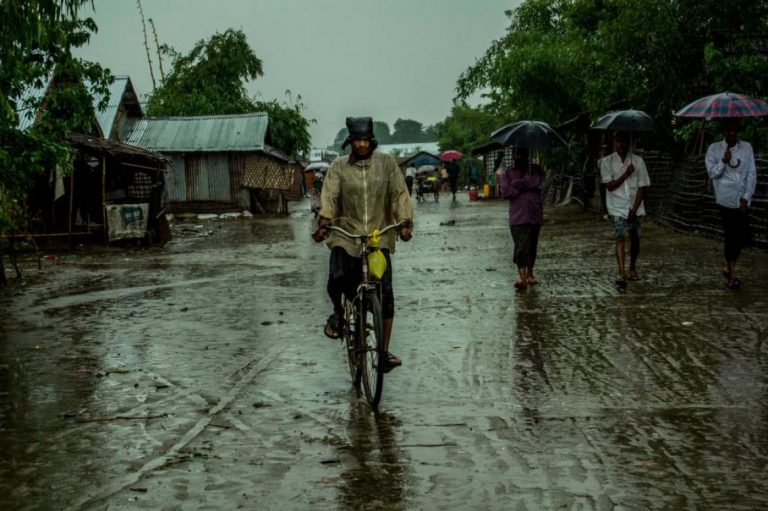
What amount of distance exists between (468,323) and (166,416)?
399 cm

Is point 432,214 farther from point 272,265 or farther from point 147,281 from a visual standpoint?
point 147,281

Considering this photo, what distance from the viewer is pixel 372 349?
6125 mm

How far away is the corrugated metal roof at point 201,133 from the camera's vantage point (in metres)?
38.9

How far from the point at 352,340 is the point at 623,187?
5470 mm

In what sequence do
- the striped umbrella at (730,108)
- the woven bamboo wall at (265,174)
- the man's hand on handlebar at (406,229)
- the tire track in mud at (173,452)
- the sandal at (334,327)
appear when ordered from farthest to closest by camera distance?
the woven bamboo wall at (265,174) → the striped umbrella at (730,108) → the sandal at (334,327) → the man's hand on handlebar at (406,229) → the tire track in mud at (173,452)

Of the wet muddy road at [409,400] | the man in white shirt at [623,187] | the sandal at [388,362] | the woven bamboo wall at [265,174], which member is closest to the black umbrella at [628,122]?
the man in white shirt at [623,187]

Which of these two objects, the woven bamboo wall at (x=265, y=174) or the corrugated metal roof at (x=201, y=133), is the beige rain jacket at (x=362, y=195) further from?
the woven bamboo wall at (x=265, y=174)

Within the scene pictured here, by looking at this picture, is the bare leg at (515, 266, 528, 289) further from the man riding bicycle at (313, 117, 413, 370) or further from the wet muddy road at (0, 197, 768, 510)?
the man riding bicycle at (313, 117, 413, 370)

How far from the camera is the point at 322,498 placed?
4391 millimetres

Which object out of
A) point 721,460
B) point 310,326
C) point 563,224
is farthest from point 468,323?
point 563,224

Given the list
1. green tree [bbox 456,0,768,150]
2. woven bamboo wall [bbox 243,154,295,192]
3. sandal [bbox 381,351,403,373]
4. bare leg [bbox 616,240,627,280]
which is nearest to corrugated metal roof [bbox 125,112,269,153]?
woven bamboo wall [bbox 243,154,295,192]

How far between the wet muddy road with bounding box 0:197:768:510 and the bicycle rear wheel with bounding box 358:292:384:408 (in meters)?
0.14

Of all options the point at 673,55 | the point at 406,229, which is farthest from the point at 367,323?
the point at 673,55

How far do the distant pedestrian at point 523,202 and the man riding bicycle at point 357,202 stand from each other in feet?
16.1
